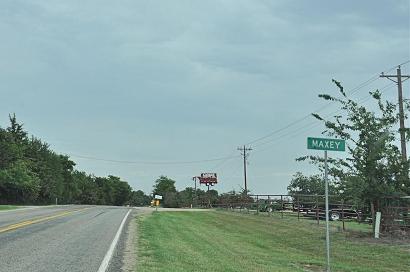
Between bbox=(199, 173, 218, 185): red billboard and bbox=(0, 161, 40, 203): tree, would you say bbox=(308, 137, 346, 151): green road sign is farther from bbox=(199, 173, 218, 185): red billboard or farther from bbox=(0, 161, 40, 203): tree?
bbox=(199, 173, 218, 185): red billboard

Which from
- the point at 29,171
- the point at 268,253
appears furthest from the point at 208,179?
the point at 268,253

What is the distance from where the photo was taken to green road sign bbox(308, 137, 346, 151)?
40.5 feet

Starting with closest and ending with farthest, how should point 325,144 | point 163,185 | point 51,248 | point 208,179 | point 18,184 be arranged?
1. point 325,144
2. point 51,248
3. point 18,184
4. point 208,179
5. point 163,185

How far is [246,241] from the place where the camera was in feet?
69.2

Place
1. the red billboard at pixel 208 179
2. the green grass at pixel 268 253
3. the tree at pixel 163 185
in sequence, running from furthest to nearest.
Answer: the tree at pixel 163 185
the red billboard at pixel 208 179
the green grass at pixel 268 253

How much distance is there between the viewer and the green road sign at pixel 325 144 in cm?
1235

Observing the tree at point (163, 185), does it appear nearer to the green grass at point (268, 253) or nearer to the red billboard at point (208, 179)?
the red billboard at point (208, 179)

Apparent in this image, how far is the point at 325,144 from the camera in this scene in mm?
12484

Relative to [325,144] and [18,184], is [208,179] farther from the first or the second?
[325,144]

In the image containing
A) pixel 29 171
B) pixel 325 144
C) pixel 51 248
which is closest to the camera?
pixel 325 144

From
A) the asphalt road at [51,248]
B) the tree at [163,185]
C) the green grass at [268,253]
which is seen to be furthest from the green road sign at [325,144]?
the tree at [163,185]

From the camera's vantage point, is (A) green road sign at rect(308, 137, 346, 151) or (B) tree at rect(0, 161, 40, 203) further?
(B) tree at rect(0, 161, 40, 203)

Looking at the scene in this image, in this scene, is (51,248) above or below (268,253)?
above

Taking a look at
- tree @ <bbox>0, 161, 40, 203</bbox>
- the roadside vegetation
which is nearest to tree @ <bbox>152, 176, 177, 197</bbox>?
the roadside vegetation
